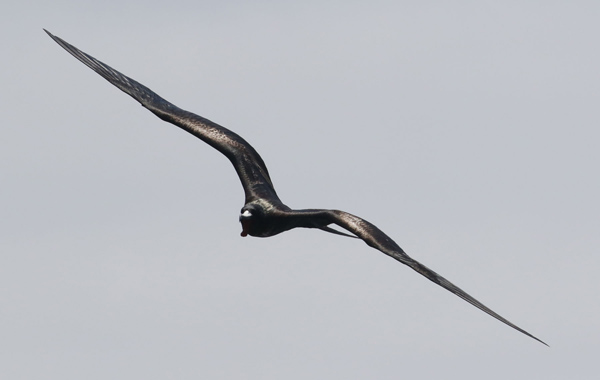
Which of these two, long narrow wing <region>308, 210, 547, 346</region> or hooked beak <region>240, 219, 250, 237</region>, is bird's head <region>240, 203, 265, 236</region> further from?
long narrow wing <region>308, 210, 547, 346</region>

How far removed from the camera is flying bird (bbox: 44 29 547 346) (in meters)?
32.8

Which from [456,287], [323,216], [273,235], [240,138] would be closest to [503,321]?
[456,287]

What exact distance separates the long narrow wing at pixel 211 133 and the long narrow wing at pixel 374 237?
3548mm

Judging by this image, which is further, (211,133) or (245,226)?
(211,133)

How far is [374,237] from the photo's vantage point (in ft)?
106

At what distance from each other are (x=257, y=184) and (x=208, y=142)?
2.33 m

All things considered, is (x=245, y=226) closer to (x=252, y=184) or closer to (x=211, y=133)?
(x=252, y=184)

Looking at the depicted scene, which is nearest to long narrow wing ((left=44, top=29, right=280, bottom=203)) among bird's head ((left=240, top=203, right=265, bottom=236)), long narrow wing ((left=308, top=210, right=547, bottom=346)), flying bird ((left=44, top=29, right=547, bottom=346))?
flying bird ((left=44, top=29, right=547, bottom=346))

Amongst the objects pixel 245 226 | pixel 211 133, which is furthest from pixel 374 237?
pixel 211 133

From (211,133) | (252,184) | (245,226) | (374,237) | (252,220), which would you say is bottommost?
(374,237)

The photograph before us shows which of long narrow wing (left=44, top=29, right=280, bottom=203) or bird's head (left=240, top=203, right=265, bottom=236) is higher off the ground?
long narrow wing (left=44, top=29, right=280, bottom=203)

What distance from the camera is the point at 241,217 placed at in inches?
1452

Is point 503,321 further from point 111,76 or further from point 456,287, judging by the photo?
point 111,76

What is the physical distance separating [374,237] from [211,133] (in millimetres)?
9314
